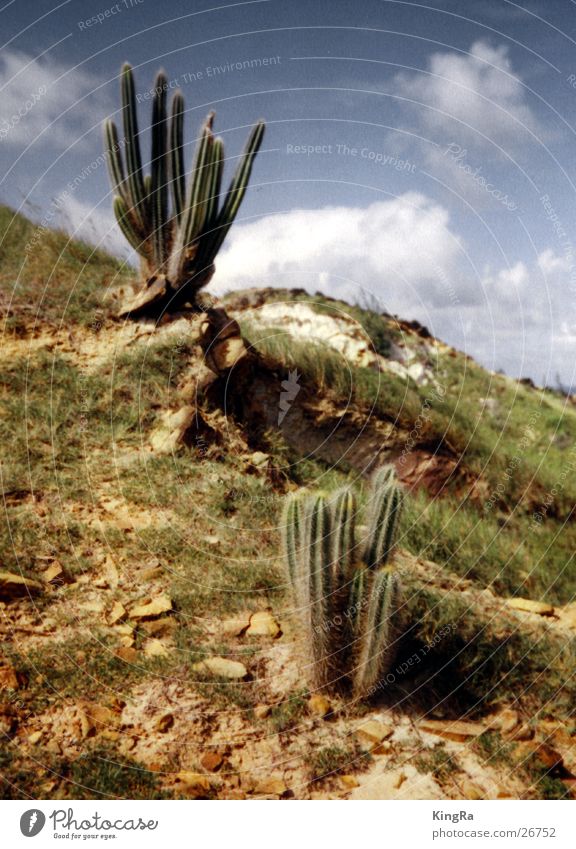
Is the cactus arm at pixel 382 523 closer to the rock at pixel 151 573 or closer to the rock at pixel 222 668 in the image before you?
the rock at pixel 222 668

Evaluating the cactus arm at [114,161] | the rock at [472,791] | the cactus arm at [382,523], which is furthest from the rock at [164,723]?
the cactus arm at [114,161]

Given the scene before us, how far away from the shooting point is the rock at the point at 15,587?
3.89 meters

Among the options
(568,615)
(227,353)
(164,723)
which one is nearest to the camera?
(164,723)

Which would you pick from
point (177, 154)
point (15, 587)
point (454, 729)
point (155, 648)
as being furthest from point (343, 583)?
point (177, 154)

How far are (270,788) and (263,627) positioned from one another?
3.62 ft

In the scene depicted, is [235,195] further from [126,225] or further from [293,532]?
[293,532]

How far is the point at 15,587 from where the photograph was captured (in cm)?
395

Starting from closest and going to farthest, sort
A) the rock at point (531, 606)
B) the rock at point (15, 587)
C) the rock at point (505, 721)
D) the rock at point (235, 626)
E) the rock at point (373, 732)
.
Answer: the rock at point (373, 732)
the rock at point (505, 721)
the rock at point (15, 587)
the rock at point (235, 626)
the rock at point (531, 606)

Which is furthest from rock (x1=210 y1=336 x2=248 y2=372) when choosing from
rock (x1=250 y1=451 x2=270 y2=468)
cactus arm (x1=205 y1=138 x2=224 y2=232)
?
cactus arm (x1=205 y1=138 x2=224 y2=232)

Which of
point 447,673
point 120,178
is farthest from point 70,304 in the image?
point 447,673

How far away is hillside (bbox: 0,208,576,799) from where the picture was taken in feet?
10.6

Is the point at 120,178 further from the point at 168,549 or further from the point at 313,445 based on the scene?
the point at 168,549

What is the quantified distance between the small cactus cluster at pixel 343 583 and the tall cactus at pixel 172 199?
162 inches

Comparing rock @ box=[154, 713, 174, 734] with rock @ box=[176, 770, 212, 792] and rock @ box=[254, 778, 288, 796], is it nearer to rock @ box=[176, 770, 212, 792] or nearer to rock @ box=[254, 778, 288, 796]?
rock @ box=[176, 770, 212, 792]
